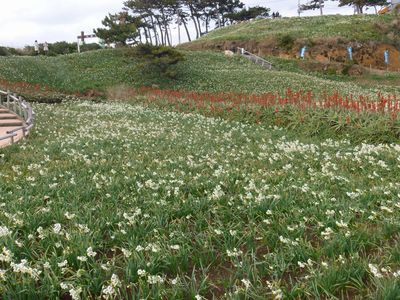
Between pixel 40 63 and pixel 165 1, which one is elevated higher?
pixel 165 1

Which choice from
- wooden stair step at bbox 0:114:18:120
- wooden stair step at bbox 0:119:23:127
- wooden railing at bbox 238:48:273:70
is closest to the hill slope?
wooden railing at bbox 238:48:273:70

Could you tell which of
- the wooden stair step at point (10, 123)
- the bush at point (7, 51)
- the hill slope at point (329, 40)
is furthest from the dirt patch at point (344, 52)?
the wooden stair step at point (10, 123)

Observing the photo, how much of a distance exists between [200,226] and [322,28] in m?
52.6

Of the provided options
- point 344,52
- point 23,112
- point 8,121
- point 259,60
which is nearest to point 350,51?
point 344,52

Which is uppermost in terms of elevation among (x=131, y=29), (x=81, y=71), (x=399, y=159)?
(x=131, y=29)

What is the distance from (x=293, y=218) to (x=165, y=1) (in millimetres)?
58868

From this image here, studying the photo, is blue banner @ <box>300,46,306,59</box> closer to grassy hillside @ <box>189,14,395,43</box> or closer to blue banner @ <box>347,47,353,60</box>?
grassy hillside @ <box>189,14,395,43</box>

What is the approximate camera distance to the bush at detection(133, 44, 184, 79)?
29.6m

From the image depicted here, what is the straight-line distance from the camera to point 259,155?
849cm

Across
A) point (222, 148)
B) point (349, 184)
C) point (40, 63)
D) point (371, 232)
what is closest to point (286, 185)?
point (349, 184)

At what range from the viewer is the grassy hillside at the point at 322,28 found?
47.1 metres

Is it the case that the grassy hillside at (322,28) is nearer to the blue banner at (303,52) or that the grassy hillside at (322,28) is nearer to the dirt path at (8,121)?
the blue banner at (303,52)

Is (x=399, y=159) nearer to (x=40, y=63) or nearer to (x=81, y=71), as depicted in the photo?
(x=81, y=71)

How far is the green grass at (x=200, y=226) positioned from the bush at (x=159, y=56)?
22483mm
